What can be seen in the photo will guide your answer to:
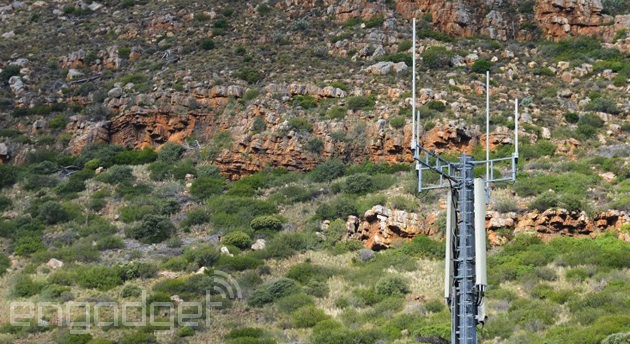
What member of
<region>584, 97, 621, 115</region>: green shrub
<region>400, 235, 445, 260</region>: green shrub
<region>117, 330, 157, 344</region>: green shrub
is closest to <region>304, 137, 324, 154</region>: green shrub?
<region>400, 235, 445, 260</region>: green shrub

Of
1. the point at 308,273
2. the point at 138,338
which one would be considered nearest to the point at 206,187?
the point at 308,273

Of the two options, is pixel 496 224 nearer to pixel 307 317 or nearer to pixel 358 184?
pixel 358 184

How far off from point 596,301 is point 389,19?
33826 millimetres

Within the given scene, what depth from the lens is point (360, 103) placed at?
59156mm

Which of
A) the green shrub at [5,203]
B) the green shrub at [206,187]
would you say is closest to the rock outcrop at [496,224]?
the green shrub at [206,187]

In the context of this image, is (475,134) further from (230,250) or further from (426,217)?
(230,250)

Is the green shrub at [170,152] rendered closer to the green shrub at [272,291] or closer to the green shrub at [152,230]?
the green shrub at [152,230]

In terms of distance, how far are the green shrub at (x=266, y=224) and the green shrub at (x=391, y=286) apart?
358 inches

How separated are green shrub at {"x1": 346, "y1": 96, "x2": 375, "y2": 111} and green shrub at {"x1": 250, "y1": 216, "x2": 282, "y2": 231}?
32.7 ft

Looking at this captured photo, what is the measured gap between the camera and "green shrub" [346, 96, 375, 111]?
193ft

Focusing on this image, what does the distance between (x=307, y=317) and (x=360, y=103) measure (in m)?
21.1

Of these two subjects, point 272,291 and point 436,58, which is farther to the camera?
point 436,58

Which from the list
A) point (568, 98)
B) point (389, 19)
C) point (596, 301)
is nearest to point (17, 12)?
point (389, 19)

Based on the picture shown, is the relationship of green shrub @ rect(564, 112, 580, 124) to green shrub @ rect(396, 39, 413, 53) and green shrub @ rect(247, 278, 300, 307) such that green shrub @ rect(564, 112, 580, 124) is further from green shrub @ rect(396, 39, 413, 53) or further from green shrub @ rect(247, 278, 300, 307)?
green shrub @ rect(247, 278, 300, 307)
